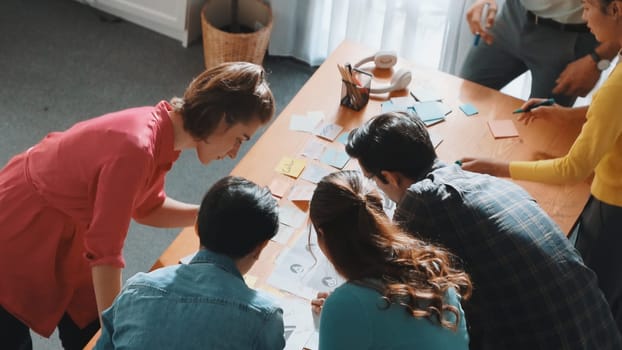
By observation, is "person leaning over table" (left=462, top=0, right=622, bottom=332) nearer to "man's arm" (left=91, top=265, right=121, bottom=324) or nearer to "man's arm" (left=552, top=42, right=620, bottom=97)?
"man's arm" (left=552, top=42, right=620, bottom=97)

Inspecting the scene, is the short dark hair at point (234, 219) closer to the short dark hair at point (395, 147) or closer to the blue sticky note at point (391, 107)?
the short dark hair at point (395, 147)

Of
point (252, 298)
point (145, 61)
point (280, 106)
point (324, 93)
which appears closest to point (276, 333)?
point (252, 298)

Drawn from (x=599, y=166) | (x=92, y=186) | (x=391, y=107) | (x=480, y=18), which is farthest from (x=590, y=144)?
(x=92, y=186)

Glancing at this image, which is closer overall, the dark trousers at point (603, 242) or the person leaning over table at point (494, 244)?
the person leaning over table at point (494, 244)

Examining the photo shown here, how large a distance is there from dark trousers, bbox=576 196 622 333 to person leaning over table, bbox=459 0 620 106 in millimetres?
563

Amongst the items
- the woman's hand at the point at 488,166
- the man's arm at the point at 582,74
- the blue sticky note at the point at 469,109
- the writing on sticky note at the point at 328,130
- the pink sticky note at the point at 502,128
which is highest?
the man's arm at the point at 582,74

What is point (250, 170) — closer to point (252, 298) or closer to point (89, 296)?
point (89, 296)

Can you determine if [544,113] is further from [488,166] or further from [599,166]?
[488,166]

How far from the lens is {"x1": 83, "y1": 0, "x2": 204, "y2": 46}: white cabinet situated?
3.69 m

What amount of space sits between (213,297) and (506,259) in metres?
0.74

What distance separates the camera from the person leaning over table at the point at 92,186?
5.27 feet

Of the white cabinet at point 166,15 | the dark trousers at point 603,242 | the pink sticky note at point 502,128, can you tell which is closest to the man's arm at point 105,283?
the pink sticky note at point 502,128

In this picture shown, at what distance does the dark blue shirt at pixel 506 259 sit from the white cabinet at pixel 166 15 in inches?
91.1

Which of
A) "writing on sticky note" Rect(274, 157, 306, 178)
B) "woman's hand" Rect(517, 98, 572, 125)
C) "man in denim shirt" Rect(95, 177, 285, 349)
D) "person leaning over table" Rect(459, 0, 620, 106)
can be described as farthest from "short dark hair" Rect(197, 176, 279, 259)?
"person leaning over table" Rect(459, 0, 620, 106)
